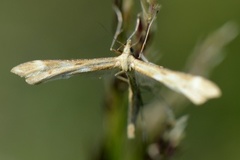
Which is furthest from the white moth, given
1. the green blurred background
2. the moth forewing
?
the green blurred background

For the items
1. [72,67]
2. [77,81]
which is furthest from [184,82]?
[77,81]

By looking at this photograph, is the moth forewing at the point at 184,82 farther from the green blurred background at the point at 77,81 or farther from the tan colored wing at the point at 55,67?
the green blurred background at the point at 77,81

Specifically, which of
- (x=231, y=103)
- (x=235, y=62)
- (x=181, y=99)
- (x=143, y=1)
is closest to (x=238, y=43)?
(x=235, y=62)

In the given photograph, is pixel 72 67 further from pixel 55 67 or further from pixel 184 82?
pixel 184 82

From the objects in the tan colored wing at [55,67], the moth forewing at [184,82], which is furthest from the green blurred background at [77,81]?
the moth forewing at [184,82]

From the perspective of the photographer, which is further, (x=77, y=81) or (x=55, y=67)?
(x=77, y=81)

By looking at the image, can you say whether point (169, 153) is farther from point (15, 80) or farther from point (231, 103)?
point (15, 80)
